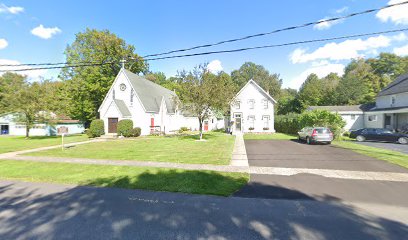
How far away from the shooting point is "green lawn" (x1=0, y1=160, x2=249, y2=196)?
664 centimetres

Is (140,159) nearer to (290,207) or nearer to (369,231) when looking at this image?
(290,207)

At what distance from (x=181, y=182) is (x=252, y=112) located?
86.1ft

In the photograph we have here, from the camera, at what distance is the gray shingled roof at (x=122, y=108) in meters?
26.2

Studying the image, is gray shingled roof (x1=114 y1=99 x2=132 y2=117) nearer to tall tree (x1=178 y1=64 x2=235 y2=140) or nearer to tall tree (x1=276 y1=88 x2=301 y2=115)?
tall tree (x1=178 y1=64 x2=235 y2=140)

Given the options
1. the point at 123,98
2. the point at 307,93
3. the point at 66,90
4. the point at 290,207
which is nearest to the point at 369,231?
the point at 290,207

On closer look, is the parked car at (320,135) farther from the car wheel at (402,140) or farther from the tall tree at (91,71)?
the tall tree at (91,71)

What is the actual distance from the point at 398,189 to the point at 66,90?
40985 millimetres

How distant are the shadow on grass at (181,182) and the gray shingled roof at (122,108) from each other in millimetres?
19979

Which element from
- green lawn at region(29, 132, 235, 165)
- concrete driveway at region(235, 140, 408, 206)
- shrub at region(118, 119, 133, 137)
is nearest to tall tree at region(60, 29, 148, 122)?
shrub at region(118, 119, 133, 137)

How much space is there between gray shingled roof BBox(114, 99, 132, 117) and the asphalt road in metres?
20.8

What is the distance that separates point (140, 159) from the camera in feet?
35.8

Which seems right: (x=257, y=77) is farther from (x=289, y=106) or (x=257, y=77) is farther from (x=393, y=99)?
(x=393, y=99)

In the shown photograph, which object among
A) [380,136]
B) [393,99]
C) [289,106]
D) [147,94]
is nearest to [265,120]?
[380,136]

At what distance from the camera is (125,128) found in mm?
24734
